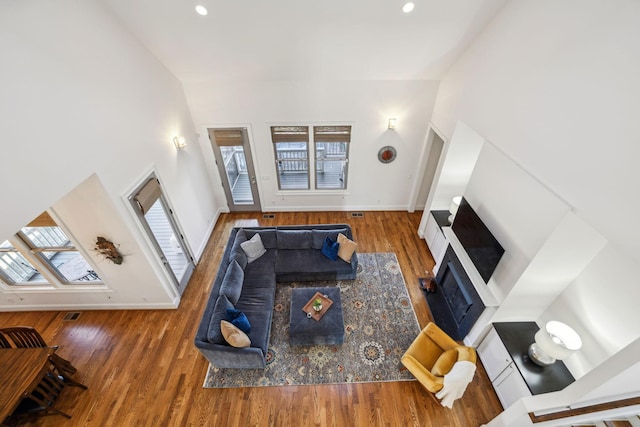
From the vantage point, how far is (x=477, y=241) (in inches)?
157

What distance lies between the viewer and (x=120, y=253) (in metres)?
4.07

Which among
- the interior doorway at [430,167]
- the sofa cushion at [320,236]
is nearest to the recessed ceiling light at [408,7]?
the interior doorway at [430,167]

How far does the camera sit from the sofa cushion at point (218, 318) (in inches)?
145

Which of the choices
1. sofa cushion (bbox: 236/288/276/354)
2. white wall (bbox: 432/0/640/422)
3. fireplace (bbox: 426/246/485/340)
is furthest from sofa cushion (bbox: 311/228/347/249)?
white wall (bbox: 432/0/640/422)

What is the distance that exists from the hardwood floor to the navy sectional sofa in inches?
19.9

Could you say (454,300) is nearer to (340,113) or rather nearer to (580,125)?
(580,125)

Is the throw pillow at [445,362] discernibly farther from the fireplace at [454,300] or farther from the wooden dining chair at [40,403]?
the wooden dining chair at [40,403]

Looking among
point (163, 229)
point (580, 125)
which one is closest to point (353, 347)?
point (580, 125)

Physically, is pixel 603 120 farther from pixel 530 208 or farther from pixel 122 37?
pixel 122 37

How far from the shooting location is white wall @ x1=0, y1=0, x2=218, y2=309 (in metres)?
2.44

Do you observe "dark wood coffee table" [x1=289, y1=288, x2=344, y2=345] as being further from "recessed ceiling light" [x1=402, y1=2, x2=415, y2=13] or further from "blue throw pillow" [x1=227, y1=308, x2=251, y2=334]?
"recessed ceiling light" [x1=402, y1=2, x2=415, y2=13]

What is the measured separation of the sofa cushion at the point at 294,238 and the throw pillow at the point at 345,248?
64 cm

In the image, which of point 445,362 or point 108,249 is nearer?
point 445,362

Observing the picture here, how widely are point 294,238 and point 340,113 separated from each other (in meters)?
2.80
